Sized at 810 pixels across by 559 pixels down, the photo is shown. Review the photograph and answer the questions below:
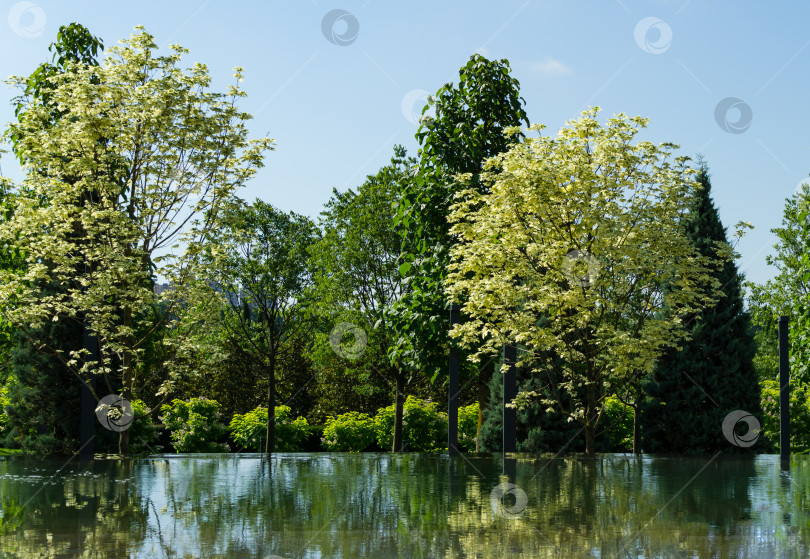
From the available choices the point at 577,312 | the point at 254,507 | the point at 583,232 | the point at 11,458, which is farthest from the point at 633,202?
the point at 11,458

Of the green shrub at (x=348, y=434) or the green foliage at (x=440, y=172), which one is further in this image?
the green shrub at (x=348, y=434)

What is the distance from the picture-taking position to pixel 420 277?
1880 centimetres

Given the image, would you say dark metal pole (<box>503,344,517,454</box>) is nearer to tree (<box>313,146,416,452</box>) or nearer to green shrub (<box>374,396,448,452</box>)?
green shrub (<box>374,396,448,452</box>)

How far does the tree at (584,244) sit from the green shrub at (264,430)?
10022 millimetres

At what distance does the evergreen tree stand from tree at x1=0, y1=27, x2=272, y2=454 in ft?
34.1

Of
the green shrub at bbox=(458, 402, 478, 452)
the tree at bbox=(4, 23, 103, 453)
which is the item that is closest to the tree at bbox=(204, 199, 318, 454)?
the green shrub at bbox=(458, 402, 478, 452)

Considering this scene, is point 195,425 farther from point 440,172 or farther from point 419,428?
point 440,172

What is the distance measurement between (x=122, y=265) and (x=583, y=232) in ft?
25.5

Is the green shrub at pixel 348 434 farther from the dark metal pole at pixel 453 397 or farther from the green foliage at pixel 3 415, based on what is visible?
the green foliage at pixel 3 415

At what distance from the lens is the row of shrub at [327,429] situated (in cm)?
2111

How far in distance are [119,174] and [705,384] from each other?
522 inches

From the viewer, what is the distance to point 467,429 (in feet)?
72.5

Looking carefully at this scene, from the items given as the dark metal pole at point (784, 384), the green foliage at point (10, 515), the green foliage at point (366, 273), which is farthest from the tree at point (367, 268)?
the green foliage at point (10, 515)

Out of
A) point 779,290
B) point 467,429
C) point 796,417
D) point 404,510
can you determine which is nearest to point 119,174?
point 404,510
